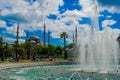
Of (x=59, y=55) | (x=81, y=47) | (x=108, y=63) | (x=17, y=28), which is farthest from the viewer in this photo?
(x=59, y=55)

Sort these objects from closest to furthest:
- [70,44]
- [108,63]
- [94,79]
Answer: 1. [94,79]
2. [108,63]
3. [70,44]

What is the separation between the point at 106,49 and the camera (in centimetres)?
4456

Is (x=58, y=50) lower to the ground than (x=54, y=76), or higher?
higher

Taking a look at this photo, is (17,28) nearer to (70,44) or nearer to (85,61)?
(70,44)

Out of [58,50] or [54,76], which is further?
[58,50]

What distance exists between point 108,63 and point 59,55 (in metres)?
81.3

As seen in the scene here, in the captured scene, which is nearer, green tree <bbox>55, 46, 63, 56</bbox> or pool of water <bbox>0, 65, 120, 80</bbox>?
pool of water <bbox>0, 65, 120, 80</bbox>

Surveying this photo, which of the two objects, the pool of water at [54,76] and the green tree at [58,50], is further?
the green tree at [58,50]

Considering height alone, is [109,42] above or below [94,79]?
above

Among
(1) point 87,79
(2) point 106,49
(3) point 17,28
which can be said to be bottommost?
(1) point 87,79

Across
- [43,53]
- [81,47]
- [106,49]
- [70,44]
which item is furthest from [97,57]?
[70,44]

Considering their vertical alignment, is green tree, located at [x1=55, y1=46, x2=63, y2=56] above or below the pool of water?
above

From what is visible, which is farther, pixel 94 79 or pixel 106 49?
pixel 106 49

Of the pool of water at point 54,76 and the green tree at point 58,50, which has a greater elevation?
the green tree at point 58,50
